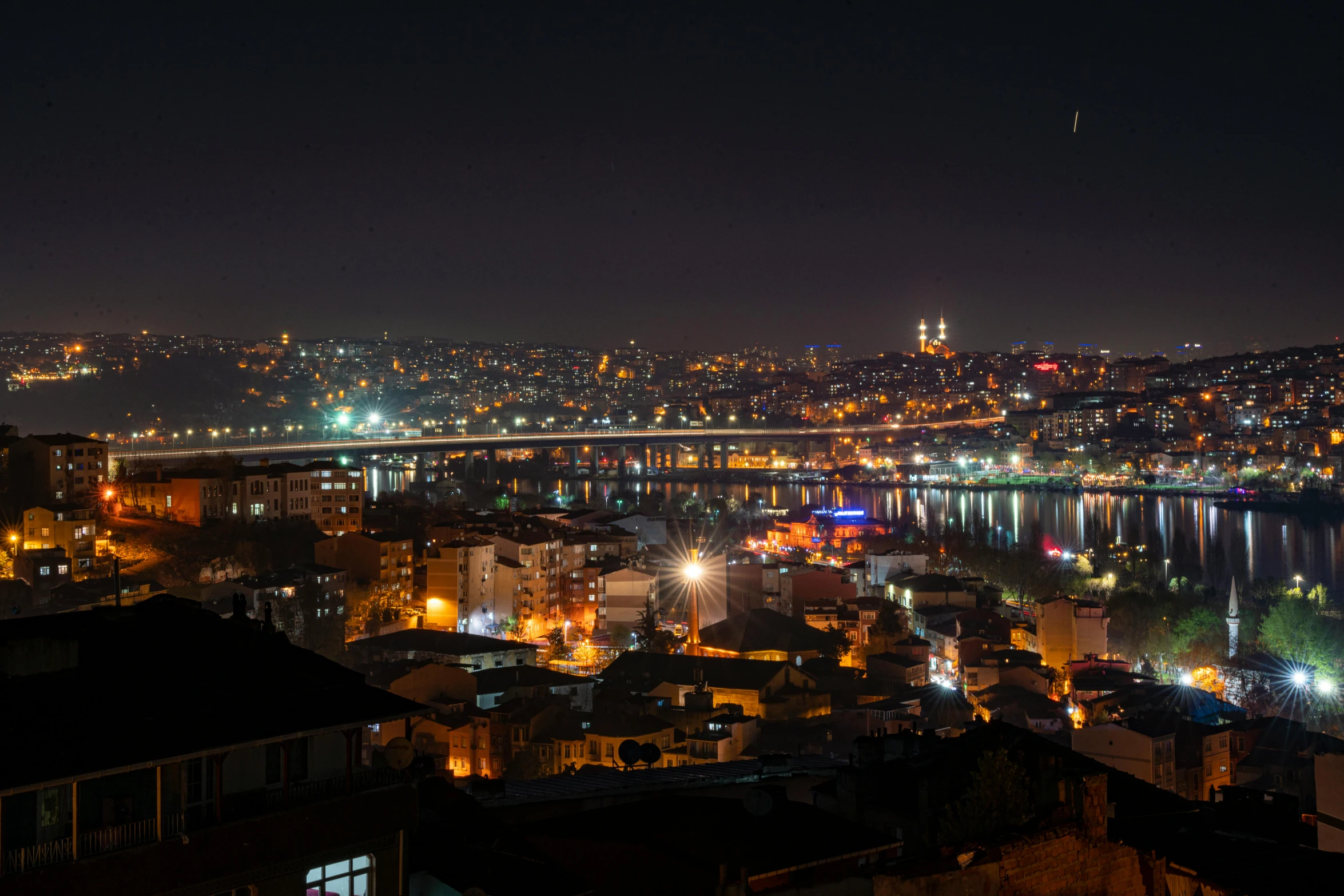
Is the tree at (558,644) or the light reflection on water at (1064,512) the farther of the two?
the light reflection on water at (1064,512)

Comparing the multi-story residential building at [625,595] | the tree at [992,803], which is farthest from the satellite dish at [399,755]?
Answer: the multi-story residential building at [625,595]

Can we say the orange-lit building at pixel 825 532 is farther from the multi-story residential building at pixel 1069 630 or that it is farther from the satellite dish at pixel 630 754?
the satellite dish at pixel 630 754

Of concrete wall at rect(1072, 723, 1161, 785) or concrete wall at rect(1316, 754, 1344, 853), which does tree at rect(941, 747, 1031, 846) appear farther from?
concrete wall at rect(1072, 723, 1161, 785)

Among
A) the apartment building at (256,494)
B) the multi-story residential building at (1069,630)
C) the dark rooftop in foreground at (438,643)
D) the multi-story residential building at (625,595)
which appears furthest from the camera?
the apartment building at (256,494)

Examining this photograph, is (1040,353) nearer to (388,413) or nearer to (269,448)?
(388,413)

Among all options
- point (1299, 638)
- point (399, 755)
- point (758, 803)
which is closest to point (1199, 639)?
point (1299, 638)

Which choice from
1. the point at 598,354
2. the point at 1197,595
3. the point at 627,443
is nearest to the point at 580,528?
the point at 1197,595
